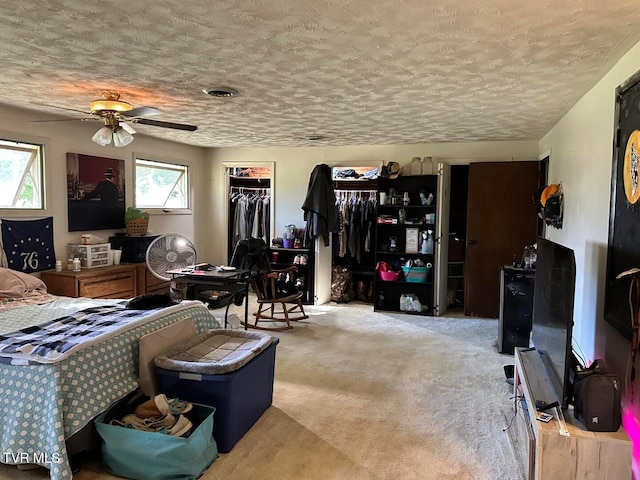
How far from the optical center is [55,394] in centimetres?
204

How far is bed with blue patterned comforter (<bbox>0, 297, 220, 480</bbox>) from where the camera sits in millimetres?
2057

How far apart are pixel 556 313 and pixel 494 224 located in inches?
133

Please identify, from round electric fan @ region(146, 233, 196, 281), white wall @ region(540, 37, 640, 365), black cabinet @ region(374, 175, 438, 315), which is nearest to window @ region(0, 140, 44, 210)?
round electric fan @ region(146, 233, 196, 281)

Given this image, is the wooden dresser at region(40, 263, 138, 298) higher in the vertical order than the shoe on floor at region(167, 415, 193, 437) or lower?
higher

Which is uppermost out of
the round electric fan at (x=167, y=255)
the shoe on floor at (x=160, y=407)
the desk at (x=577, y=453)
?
the round electric fan at (x=167, y=255)

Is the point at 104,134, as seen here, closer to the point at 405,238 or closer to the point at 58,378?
the point at 58,378

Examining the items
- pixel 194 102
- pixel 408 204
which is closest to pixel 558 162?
pixel 408 204

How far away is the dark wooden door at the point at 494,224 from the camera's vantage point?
5.26m

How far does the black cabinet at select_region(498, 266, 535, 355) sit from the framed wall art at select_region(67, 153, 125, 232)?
4163 mm

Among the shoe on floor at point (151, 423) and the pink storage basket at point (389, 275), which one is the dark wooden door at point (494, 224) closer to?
the pink storage basket at point (389, 275)

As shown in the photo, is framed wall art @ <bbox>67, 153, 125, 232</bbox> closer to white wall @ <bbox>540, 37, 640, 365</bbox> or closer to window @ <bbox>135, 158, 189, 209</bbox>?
window @ <bbox>135, 158, 189, 209</bbox>

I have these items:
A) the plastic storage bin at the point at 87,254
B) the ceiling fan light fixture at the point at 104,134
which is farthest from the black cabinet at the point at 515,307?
the plastic storage bin at the point at 87,254

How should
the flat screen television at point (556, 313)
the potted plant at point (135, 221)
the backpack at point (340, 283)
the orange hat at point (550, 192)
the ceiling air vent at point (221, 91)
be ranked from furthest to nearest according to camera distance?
the backpack at point (340, 283) < the potted plant at point (135, 221) < the orange hat at point (550, 192) < the ceiling air vent at point (221, 91) < the flat screen television at point (556, 313)

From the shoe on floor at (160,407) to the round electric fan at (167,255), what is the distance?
236cm
